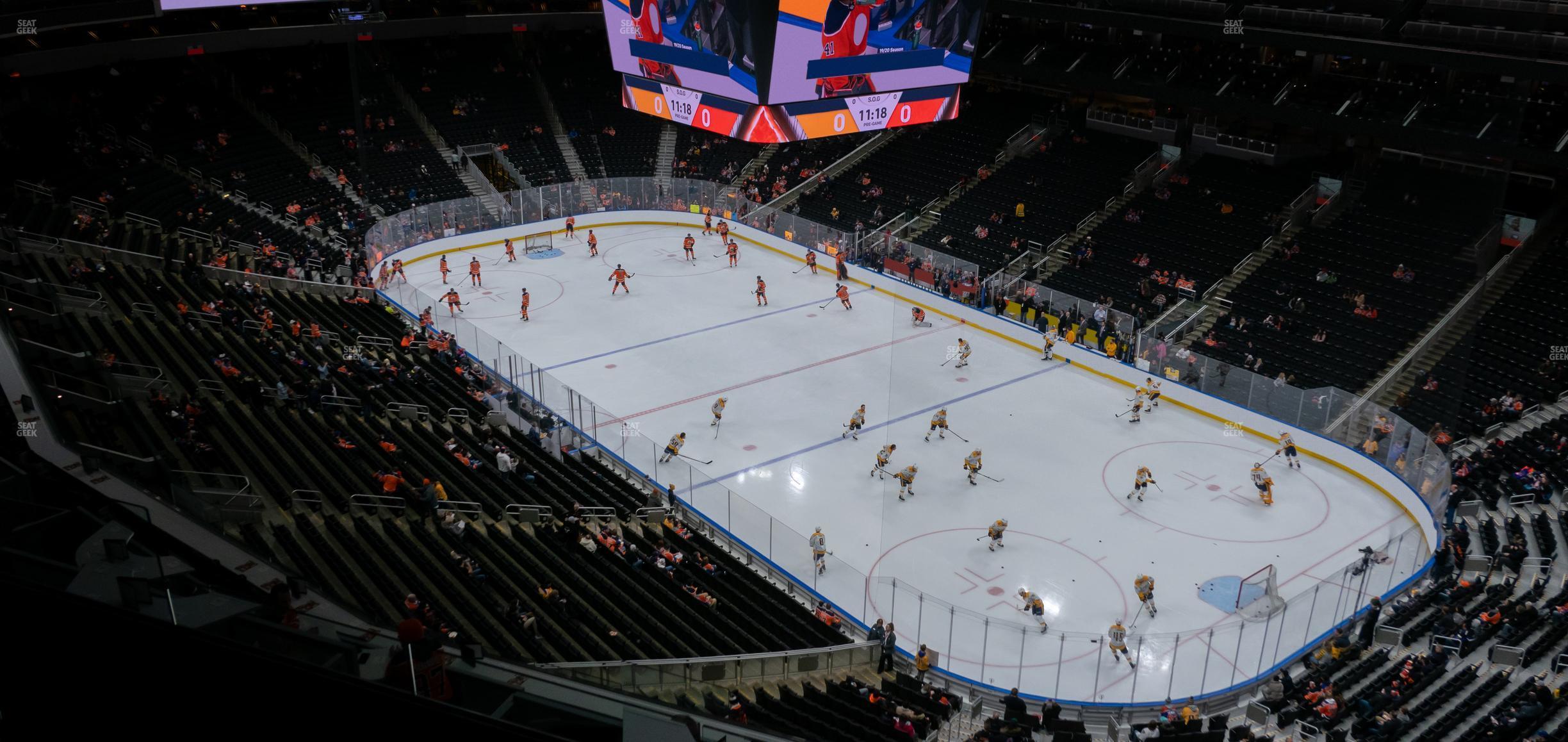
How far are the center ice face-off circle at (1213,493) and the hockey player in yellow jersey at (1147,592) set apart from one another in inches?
114

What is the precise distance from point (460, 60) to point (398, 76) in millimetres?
3119

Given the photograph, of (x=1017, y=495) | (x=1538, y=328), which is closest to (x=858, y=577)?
(x=1017, y=495)

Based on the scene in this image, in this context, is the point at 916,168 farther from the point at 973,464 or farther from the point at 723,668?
the point at 723,668

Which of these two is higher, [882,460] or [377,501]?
[377,501]

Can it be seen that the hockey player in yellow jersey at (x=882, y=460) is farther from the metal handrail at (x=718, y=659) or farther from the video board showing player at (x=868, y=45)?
the video board showing player at (x=868, y=45)

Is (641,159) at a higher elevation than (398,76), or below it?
below

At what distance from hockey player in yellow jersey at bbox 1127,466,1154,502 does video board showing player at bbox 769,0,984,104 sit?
325 inches

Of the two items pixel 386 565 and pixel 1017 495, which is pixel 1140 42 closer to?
pixel 1017 495

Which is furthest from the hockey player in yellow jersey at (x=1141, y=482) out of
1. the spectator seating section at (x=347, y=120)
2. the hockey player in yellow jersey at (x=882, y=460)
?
the spectator seating section at (x=347, y=120)

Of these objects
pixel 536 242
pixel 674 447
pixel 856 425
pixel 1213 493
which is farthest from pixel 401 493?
pixel 536 242

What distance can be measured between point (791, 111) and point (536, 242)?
21.6 m

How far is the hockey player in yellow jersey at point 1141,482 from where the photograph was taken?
21.2m

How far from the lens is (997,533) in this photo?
63.3 feet

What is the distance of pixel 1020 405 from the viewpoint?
26.2 meters
